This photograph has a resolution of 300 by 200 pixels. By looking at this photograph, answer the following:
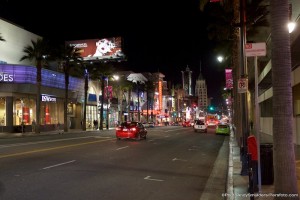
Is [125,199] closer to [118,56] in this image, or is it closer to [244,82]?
[244,82]

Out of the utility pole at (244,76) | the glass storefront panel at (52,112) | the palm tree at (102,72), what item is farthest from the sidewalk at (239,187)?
the palm tree at (102,72)

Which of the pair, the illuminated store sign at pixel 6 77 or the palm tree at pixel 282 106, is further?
the illuminated store sign at pixel 6 77

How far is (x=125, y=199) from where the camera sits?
9.57m

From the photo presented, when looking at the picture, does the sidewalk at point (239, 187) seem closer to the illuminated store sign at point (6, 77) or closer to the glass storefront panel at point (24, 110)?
the illuminated store sign at point (6, 77)

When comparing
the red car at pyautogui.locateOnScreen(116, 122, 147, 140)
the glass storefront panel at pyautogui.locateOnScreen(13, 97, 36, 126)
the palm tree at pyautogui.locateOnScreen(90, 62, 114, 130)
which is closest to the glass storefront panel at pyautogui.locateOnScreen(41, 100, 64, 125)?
the glass storefront panel at pyautogui.locateOnScreen(13, 97, 36, 126)

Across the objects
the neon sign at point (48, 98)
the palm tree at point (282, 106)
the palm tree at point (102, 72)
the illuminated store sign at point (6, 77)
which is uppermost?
the palm tree at point (102, 72)

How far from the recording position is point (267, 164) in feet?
34.4

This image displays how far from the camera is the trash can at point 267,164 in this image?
10.4 meters

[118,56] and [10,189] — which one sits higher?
[118,56]

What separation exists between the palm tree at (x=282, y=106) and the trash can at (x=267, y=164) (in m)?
3.38

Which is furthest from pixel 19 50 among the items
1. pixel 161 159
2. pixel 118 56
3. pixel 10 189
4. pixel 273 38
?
pixel 273 38

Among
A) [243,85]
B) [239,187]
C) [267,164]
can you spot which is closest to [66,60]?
[243,85]

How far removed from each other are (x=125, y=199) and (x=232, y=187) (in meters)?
3.10

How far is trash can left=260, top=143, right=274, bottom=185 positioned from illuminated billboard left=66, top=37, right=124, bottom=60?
64.8 metres
